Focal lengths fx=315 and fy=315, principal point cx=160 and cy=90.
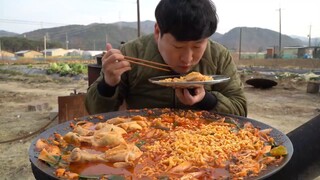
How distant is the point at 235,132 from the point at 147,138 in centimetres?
52

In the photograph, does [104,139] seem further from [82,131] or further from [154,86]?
[154,86]

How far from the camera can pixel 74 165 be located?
4.60ft

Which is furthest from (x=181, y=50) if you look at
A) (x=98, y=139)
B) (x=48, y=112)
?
(x=48, y=112)

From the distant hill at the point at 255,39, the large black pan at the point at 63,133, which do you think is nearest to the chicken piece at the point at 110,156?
the large black pan at the point at 63,133

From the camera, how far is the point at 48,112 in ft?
29.2

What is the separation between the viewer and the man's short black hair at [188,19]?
198 cm

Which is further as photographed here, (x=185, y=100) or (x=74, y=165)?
(x=185, y=100)

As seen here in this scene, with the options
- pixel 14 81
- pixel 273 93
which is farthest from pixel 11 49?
pixel 273 93

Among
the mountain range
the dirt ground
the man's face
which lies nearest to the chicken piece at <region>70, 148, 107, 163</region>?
the man's face

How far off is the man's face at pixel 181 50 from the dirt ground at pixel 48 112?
1.24 m

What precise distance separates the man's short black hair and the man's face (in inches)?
1.6

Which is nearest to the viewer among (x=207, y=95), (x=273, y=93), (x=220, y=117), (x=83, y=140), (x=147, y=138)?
(x=83, y=140)

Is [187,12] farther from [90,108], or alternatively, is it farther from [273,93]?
[273,93]

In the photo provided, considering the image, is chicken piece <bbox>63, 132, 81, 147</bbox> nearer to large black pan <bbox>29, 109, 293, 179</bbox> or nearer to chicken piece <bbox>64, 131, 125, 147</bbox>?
chicken piece <bbox>64, 131, 125, 147</bbox>
